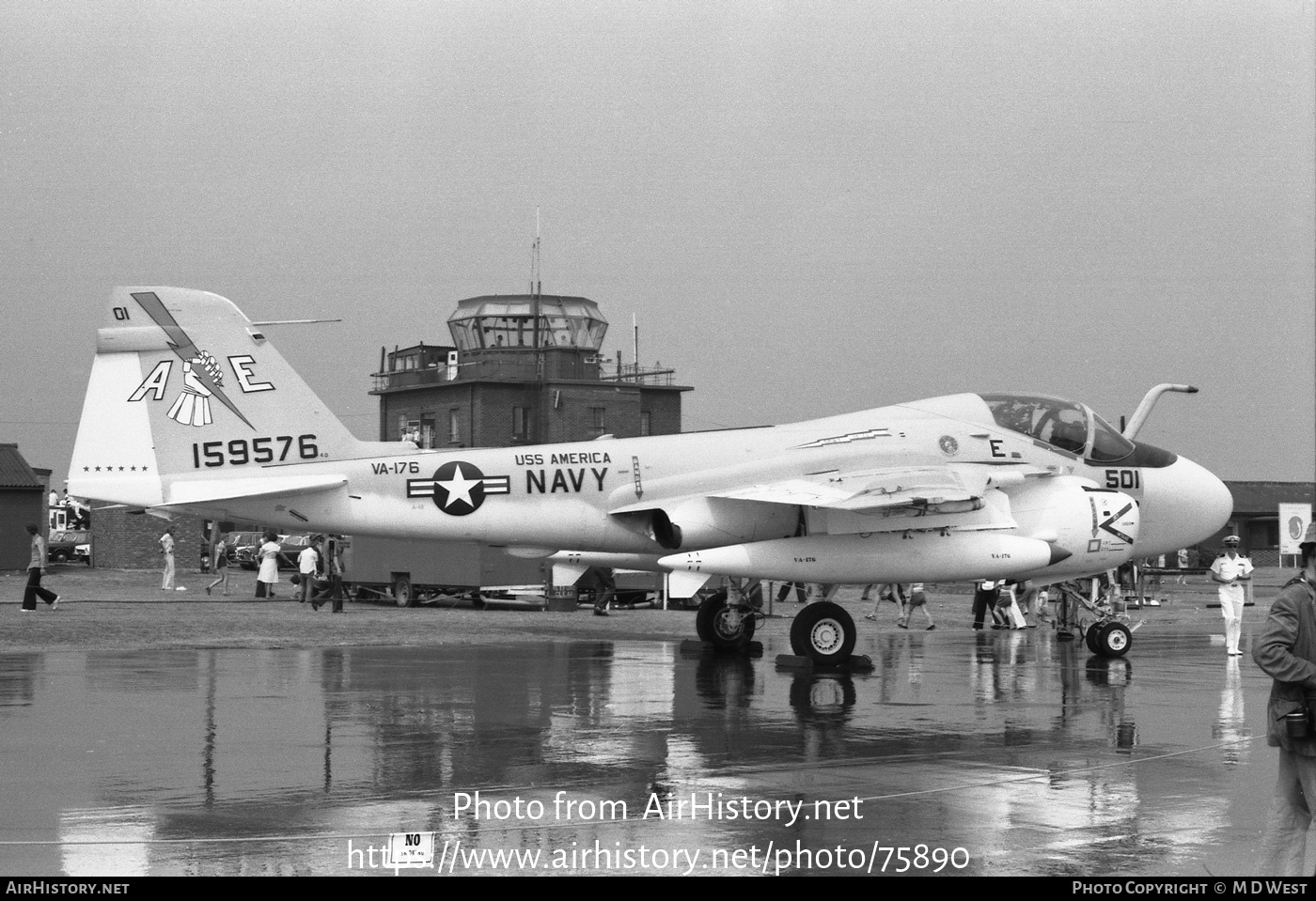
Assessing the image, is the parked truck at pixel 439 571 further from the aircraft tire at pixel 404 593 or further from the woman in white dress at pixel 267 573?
the woman in white dress at pixel 267 573

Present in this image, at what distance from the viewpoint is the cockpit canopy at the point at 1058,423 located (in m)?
19.0

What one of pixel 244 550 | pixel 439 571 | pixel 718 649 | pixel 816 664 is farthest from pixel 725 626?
pixel 244 550

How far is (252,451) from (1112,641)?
11.7 meters

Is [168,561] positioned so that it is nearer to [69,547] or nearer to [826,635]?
[826,635]

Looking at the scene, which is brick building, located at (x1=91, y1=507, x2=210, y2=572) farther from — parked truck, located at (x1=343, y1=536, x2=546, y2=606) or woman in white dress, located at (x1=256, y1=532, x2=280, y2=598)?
parked truck, located at (x1=343, y1=536, x2=546, y2=606)

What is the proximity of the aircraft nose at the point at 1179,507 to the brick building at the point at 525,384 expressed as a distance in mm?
46179

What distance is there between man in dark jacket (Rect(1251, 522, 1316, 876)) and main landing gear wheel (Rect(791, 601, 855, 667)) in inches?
404

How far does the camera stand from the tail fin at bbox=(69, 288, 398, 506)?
17.1 metres

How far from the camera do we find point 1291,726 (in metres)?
6.67

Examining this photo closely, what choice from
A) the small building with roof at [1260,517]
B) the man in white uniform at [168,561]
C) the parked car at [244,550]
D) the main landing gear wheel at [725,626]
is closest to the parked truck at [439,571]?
the man in white uniform at [168,561]

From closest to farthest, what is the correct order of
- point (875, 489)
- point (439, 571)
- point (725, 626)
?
point (875, 489) → point (725, 626) → point (439, 571)

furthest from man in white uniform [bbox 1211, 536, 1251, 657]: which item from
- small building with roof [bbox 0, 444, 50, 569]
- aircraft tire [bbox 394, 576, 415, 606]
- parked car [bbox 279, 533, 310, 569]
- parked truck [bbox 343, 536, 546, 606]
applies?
small building with roof [bbox 0, 444, 50, 569]
